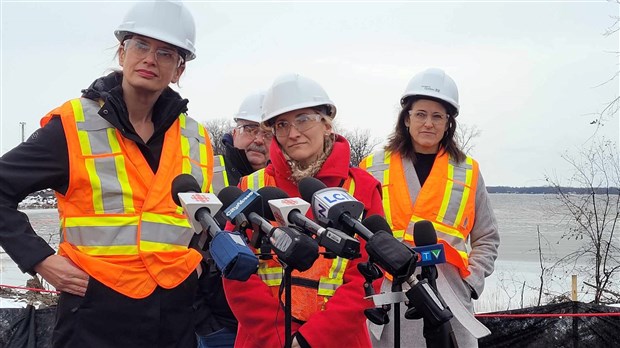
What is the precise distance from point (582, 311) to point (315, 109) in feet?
12.3

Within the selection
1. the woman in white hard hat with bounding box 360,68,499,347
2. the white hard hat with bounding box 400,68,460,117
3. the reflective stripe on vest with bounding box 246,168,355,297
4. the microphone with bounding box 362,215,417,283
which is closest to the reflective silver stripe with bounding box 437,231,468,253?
the woman in white hard hat with bounding box 360,68,499,347

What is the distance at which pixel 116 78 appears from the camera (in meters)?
3.22

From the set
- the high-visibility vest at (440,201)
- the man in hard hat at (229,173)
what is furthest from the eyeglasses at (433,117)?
the man in hard hat at (229,173)

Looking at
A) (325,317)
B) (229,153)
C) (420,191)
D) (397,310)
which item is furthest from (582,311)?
(397,310)

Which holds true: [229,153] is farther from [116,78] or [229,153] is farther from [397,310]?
[397,310]

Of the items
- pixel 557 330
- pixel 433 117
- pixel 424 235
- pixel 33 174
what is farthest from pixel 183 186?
pixel 557 330

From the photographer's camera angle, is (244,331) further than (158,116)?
No

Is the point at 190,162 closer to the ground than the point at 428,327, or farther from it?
farther from it

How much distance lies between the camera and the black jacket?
110 inches

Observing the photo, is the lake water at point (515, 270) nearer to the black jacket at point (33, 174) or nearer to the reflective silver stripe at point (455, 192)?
the black jacket at point (33, 174)

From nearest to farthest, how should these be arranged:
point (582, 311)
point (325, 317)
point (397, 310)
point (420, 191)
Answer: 1. point (397, 310)
2. point (325, 317)
3. point (420, 191)
4. point (582, 311)

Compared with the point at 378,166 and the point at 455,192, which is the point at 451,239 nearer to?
the point at 455,192

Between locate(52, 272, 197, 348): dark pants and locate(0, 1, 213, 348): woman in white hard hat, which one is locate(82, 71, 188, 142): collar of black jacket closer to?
locate(0, 1, 213, 348): woman in white hard hat

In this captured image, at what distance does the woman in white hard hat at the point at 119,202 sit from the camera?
283cm
